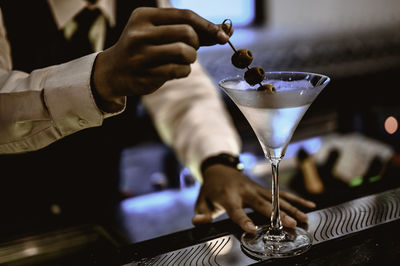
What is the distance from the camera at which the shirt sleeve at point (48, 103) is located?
2.94 feet

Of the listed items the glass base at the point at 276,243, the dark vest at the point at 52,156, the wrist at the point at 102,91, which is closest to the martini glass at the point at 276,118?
the glass base at the point at 276,243

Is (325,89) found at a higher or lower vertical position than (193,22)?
lower

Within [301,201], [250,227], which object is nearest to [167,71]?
[250,227]

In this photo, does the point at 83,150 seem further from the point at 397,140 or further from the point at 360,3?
the point at 360,3

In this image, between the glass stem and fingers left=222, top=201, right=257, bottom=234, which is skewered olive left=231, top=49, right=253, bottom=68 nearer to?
the glass stem

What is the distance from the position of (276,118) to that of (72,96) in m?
0.47

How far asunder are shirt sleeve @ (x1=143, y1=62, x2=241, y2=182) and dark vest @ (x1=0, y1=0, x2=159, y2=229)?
0.53ft

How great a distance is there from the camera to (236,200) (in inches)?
43.9

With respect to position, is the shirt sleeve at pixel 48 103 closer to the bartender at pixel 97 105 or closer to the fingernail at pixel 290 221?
the bartender at pixel 97 105

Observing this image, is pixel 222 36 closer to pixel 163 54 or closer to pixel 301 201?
pixel 163 54

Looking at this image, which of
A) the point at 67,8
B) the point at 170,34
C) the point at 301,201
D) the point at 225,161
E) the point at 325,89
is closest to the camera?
the point at 170,34

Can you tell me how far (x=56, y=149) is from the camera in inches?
66.3

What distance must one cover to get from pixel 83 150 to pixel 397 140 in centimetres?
203

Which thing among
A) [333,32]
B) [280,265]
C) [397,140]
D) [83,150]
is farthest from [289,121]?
[333,32]
